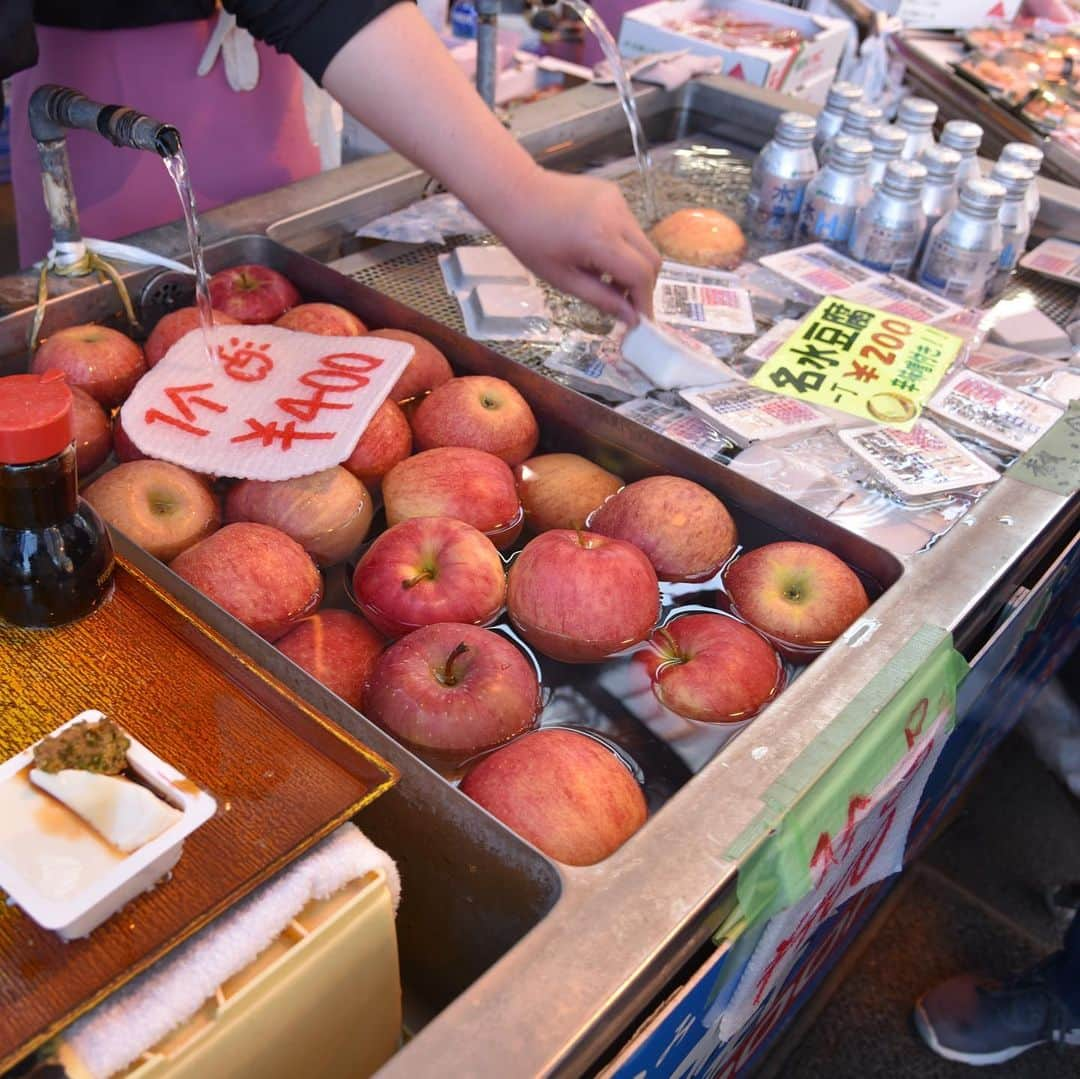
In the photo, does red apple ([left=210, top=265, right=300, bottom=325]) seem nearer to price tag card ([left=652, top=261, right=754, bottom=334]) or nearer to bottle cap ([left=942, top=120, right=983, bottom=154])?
price tag card ([left=652, top=261, right=754, bottom=334])

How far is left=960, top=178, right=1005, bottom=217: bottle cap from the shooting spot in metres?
2.01

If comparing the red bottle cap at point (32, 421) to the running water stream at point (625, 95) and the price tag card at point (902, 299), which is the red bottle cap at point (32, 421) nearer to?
the price tag card at point (902, 299)

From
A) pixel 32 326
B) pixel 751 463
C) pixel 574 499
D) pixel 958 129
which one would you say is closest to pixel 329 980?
pixel 574 499

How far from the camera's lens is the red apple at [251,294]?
5.80ft

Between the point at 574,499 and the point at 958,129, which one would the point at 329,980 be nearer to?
the point at 574,499

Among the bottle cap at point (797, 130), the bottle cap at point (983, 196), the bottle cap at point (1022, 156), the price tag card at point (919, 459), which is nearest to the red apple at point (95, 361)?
the price tag card at point (919, 459)

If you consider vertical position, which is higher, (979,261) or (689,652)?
(979,261)

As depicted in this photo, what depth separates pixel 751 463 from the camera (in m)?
1.62

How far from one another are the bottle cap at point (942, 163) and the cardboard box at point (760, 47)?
117 centimetres

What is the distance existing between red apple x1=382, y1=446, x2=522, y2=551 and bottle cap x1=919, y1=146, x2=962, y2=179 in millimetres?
1258

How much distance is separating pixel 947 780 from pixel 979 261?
39.6 inches

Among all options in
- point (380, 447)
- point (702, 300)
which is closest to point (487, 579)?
point (380, 447)

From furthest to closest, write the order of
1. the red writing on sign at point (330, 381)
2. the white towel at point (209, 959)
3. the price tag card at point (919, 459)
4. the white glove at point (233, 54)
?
1. the white glove at point (233, 54)
2. the price tag card at point (919, 459)
3. the red writing on sign at point (330, 381)
4. the white towel at point (209, 959)

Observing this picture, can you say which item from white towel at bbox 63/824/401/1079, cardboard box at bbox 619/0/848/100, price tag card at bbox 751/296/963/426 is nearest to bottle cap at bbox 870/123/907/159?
price tag card at bbox 751/296/963/426
